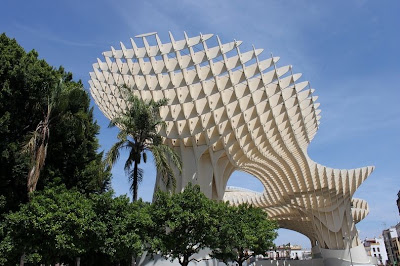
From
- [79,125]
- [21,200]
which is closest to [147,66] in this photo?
[79,125]

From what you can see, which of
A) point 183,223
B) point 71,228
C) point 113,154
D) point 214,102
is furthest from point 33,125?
point 214,102

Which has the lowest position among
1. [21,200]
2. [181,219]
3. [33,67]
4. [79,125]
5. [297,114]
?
[181,219]

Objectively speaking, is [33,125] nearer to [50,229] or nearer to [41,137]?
[41,137]

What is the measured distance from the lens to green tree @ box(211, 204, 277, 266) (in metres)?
19.0

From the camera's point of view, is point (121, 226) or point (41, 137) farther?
point (41, 137)

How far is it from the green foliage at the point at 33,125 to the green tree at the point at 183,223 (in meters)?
3.78

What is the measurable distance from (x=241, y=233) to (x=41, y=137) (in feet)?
40.9

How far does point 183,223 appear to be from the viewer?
1784cm

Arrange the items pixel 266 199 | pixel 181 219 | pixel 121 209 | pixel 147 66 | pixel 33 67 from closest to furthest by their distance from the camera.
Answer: pixel 121 209 → pixel 181 219 → pixel 33 67 → pixel 147 66 → pixel 266 199

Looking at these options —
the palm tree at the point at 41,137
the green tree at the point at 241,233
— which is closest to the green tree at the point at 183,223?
the green tree at the point at 241,233

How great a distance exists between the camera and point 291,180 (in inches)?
1891

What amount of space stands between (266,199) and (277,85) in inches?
1198

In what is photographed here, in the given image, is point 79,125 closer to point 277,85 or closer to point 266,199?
point 277,85

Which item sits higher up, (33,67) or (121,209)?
(33,67)
